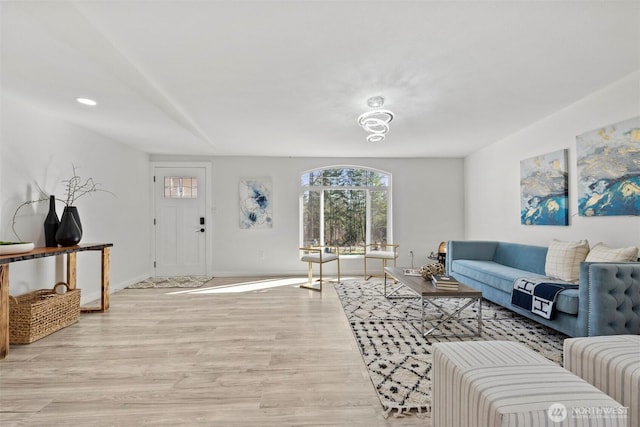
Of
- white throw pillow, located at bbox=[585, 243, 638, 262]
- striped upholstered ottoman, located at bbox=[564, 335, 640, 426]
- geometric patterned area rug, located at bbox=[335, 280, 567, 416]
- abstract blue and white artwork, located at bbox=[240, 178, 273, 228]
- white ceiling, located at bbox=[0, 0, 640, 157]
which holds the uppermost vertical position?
white ceiling, located at bbox=[0, 0, 640, 157]

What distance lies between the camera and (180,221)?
577cm

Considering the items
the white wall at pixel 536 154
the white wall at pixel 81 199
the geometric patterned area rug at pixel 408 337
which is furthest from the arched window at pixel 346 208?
the white wall at pixel 81 199

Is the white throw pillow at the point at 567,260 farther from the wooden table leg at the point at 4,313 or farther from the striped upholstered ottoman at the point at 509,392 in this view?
the wooden table leg at the point at 4,313

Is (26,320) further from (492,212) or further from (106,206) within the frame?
(492,212)

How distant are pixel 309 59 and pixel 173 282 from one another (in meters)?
4.49

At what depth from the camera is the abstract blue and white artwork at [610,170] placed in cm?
272

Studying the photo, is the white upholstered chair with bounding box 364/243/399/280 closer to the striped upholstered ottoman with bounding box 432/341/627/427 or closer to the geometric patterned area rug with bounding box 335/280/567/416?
the geometric patterned area rug with bounding box 335/280/567/416

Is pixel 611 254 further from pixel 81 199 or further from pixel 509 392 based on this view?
pixel 81 199

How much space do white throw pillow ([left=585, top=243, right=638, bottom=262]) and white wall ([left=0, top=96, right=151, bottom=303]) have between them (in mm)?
5493

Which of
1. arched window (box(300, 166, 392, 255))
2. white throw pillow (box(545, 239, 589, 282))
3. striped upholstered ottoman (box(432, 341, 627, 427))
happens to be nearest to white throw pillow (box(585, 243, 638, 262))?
white throw pillow (box(545, 239, 589, 282))

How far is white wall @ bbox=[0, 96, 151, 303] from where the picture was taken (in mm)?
3008

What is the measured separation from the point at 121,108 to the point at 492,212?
5423 mm

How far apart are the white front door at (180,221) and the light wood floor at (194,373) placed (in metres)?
2.17

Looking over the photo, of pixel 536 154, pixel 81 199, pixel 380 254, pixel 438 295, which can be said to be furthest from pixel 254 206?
pixel 536 154
